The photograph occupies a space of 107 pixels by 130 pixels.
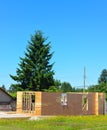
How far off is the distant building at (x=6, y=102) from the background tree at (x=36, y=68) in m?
6.08

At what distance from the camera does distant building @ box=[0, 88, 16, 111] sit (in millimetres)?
54513

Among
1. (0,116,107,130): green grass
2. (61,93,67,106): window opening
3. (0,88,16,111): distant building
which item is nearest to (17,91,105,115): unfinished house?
(61,93,67,106): window opening

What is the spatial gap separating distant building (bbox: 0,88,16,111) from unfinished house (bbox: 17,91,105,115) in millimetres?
5734

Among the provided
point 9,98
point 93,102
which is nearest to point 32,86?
point 9,98

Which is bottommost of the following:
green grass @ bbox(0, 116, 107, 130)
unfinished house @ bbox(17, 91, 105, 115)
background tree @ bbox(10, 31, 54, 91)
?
green grass @ bbox(0, 116, 107, 130)

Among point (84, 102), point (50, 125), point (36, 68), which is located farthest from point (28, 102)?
point (50, 125)

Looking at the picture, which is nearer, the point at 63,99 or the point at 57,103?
the point at 57,103

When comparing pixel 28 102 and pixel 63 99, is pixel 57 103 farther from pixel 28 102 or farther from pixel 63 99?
pixel 28 102

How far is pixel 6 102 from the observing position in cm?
5547

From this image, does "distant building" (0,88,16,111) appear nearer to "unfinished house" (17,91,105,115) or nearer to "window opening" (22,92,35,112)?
"unfinished house" (17,91,105,115)

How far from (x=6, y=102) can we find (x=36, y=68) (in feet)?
27.9

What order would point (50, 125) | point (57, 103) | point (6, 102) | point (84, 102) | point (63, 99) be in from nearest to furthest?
point (50, 125) < point (57, 103) < point (63, 99) < point (84, 102) < point (6, 102)

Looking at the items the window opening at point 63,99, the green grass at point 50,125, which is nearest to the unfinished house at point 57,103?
the window opening at point 63,99

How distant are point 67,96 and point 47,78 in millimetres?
12457
